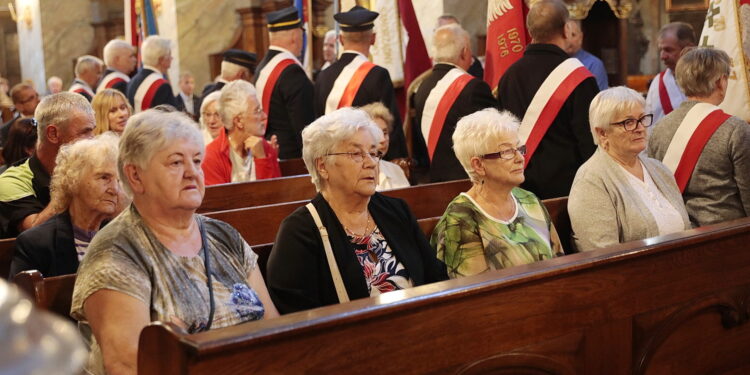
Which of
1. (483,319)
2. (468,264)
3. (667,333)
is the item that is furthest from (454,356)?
(468,264)

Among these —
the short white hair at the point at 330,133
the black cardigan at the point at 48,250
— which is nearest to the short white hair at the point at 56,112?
the black cardigan at the point at 48,250

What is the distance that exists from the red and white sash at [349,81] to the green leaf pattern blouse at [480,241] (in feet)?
8.57

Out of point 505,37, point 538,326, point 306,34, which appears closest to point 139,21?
point 306,34

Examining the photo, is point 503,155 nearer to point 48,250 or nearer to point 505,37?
point 48,250

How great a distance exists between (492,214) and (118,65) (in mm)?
5872

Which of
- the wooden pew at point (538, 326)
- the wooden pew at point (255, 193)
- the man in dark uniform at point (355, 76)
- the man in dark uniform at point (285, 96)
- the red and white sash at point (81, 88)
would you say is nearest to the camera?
the wooden pew at point (538, 326)

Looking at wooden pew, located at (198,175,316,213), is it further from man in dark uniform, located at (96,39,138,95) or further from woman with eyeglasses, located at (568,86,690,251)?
man in dark uniform, located at (96,39,138,95)

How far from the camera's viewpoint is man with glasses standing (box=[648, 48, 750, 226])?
3.99m

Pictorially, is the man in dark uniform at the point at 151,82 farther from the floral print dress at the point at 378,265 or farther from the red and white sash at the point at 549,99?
the floral print dress at the point at 378,265

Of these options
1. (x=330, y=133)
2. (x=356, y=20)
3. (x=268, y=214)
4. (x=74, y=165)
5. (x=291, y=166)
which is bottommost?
(x=291, y=166)

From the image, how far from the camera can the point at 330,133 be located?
312 centimetres

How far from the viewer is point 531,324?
7.84 ft

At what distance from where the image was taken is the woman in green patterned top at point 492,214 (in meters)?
3.30

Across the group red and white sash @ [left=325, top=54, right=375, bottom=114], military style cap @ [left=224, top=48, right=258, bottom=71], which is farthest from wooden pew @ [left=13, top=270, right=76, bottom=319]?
military style cap @ [left=224, top=48, right=258, bottom=71]
